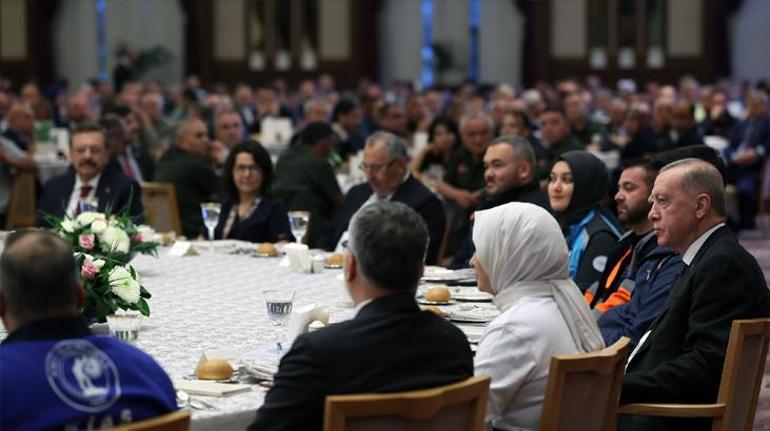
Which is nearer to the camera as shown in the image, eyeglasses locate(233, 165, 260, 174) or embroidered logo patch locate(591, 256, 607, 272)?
embroidered logo patch locate(591, 256, 607, 272)

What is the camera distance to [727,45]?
71.5 ft

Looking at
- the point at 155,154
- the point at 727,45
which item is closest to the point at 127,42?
the point at 727,45

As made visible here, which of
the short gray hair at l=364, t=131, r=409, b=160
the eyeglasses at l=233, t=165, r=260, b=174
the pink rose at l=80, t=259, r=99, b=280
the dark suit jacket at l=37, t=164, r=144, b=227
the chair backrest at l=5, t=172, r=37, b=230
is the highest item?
the short gray hair at l=364, t=131, r=409, b=160

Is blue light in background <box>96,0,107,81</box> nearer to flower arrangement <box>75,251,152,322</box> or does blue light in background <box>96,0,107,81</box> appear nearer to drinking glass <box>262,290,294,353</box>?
flower arrangement <box>75,251,152,322</box>

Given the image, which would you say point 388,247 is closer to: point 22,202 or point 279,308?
point 279,308

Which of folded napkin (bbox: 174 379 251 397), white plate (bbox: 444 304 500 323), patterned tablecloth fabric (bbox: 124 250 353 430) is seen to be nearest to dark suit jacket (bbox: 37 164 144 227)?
patterned tablecloth fabric (bbox: 124 250 353 430)

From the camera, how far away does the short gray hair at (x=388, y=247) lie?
302 cm

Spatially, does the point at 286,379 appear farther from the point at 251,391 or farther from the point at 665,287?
the point at 665,287

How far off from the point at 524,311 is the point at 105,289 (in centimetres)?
137

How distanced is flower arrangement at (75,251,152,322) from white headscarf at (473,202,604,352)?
45.6 inches

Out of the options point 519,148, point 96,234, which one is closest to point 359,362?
point 96,234

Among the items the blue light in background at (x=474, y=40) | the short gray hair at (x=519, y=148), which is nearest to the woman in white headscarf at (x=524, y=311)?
the short gray hair at (x=519, y=148)

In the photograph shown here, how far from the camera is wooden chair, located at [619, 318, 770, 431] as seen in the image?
3738mm

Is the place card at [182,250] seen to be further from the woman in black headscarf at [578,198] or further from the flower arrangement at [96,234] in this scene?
the woman in black headscarf at [578,198]
